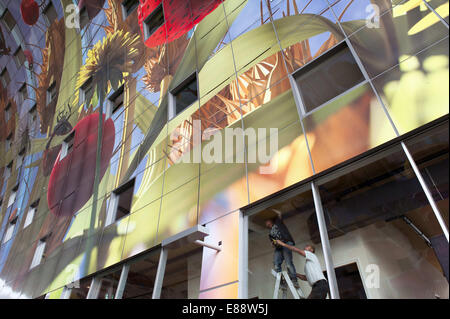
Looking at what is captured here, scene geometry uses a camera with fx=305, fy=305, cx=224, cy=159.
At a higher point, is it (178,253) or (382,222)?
(178,253)

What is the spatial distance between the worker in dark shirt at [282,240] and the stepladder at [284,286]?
0.22 ft

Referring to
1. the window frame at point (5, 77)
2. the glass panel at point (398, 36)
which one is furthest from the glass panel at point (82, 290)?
the window frame at point (5, 77)

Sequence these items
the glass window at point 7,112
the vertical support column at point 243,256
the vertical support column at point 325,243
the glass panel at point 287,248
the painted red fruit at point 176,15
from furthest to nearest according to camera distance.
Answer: the glass window at point 7,112
the painted red fruit at point 176,15
the vertical support column at point 243,256
the glass panel at point 287,248
the vertical support column at point 325,243

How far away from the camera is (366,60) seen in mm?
5793

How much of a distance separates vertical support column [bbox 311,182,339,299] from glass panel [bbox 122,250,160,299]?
453cm

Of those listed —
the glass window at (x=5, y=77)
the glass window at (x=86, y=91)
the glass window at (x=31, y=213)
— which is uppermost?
the glass window at (x=5, y=77)

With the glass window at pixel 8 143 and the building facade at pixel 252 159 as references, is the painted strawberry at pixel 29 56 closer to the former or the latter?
the glass window at pixel 8 143

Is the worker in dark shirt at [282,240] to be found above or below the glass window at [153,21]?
below

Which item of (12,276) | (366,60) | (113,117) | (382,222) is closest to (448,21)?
(366,60)

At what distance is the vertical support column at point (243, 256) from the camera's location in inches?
224

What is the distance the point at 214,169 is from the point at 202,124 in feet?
5.35

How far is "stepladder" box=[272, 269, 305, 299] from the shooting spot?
5.26 meters

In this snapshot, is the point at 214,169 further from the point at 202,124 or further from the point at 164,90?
the point at 164,90

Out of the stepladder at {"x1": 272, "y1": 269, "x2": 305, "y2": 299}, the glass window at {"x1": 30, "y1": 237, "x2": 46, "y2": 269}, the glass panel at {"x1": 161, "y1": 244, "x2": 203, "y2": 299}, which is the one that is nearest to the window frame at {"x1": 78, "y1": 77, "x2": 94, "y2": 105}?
the glass window at {"x1": 30, "y1": 237, "x2": 46, "y2": 269}
